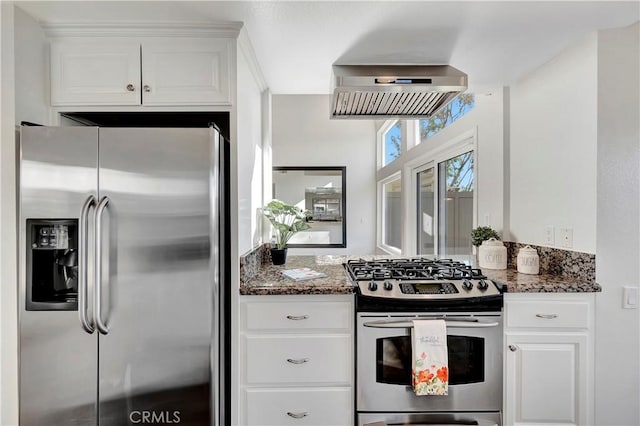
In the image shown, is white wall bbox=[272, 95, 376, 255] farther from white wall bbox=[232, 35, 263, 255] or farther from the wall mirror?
white wall bbox=[232, 35, 263, 255]

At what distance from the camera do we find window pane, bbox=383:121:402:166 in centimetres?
451

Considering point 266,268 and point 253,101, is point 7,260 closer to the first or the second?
point 266,268

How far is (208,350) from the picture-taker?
152 cm

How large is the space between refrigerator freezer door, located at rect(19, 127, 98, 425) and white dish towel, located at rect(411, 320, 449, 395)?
4.95ft

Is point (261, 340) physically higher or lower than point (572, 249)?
lower

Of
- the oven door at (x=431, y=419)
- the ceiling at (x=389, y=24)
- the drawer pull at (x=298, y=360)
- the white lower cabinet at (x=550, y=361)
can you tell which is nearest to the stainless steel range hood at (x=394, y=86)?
the ceiling at (x=389, y=24)

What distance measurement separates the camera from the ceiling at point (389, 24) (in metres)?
1.50

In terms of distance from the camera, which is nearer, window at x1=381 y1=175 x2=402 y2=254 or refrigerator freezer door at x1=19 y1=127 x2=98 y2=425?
refrigerator freezer door at x1=19 y1=127 x2=98 y2=425

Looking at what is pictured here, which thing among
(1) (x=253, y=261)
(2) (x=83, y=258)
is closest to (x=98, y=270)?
(2) (x=83, y=258)

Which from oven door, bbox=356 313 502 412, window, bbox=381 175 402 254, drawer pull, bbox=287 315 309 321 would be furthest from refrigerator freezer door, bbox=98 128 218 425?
window, bbox=381 175 402 254

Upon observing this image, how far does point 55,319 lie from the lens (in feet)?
4.87

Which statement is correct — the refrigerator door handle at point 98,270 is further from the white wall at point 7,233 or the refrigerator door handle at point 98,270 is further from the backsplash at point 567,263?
the backsplash at point 567,263

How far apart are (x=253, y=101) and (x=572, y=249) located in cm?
209

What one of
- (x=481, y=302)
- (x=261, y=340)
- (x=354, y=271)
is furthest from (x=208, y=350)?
(x=481, y=302)
